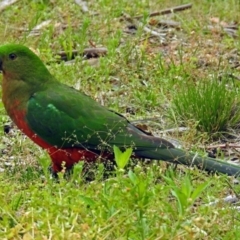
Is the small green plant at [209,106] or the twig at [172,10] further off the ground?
the small green plant at [209,106]

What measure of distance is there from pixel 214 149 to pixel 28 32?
242 cm

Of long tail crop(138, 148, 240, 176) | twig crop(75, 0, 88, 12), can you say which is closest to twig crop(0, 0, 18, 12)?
twig crop(75, 0, 88, 12)

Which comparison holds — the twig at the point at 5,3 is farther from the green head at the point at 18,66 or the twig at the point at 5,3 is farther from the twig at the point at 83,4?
the green head at the point at 18,66

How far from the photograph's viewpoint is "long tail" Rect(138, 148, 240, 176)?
5148 millimetres

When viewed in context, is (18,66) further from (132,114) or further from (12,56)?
(132,114)

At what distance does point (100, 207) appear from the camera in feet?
13.2

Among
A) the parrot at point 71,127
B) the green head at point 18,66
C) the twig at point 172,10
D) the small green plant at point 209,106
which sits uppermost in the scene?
the green head at point 18,66

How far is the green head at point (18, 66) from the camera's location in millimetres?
5664

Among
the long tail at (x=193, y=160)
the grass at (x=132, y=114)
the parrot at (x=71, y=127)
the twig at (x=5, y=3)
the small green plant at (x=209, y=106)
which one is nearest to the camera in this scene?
the grass at (x=132, y=114)

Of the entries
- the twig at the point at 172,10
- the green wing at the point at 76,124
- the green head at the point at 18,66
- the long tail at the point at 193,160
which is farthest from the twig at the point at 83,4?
the long tail at the point at 193,160

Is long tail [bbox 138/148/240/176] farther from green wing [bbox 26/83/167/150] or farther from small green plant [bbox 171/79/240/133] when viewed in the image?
small green plant [bbox 171/79/240/133]

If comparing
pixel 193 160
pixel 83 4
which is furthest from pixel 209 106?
pixel 83 4

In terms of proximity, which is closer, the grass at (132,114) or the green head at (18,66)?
the grass at (132,114)

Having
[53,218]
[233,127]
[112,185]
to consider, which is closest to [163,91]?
[233,127]
